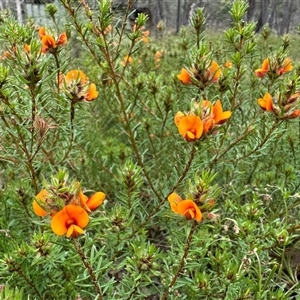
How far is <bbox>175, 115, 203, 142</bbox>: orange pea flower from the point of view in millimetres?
1249

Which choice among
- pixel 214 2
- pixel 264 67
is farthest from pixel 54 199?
pixel 214 2

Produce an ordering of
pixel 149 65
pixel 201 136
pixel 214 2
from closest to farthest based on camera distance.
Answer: pixel 201 136
pixel 149 65
pixel 214 2

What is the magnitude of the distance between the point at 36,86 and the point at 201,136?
0.60m

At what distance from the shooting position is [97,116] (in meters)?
3.58

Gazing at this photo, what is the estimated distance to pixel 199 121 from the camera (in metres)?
1.25

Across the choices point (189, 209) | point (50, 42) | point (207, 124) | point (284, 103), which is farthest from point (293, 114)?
point (50, 42)

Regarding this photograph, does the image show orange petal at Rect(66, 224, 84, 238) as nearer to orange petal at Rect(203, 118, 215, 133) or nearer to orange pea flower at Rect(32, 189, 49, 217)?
orange pea flower at Rect(32, 189, 49, 217)

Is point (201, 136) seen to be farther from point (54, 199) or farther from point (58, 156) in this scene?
point (58, 156)

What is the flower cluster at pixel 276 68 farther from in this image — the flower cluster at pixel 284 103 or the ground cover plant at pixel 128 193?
the flower cluster at pixel 284 103

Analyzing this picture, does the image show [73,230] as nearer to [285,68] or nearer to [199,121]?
[199,121]

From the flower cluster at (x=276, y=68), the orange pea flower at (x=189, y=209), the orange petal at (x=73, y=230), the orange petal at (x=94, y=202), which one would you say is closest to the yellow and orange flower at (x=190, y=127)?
the orange pea flower at (x=189, y=209)

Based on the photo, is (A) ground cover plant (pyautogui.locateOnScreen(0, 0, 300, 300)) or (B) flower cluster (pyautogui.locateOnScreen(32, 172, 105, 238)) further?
(A) ground cover plant (pyautogui.locateOnScreen(0, 0, 300, 300))

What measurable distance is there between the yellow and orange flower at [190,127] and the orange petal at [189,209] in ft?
0.73

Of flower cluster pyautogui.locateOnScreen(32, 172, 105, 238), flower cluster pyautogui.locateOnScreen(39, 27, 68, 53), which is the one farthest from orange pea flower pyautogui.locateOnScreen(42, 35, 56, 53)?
flower cluster pyautogui.locateOnScreen(32, 172, 105, 238)
